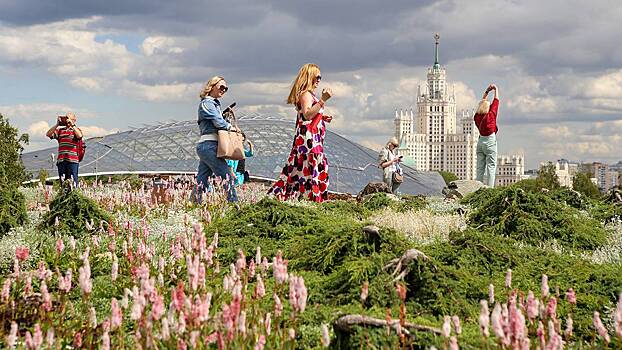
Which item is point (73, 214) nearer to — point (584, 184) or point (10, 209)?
point (10, 209)

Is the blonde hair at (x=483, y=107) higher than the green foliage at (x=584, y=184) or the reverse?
higher

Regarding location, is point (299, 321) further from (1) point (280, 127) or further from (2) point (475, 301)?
(1) point (280, 127)

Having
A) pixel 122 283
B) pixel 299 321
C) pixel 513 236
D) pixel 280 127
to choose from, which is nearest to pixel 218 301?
pixel 299 321

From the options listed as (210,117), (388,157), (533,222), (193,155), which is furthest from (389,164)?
(193,155)

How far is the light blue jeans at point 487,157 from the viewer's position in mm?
20359

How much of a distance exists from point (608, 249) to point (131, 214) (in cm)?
637

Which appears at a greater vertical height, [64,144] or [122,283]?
[64,144]

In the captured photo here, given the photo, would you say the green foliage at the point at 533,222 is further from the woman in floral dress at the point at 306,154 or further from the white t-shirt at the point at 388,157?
the white t-shirt at the point at 388,157

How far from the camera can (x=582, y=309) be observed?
17.9 ft

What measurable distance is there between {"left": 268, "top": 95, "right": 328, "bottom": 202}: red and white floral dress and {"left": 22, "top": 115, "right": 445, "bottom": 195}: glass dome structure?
32553 millimetres

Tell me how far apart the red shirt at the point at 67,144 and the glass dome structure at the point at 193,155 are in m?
28.4


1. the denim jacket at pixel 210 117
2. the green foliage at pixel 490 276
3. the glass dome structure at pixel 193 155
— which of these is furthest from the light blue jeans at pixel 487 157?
the glass dome structure at pixel 193 155

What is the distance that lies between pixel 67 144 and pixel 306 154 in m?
5.79

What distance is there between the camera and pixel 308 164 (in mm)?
13164
